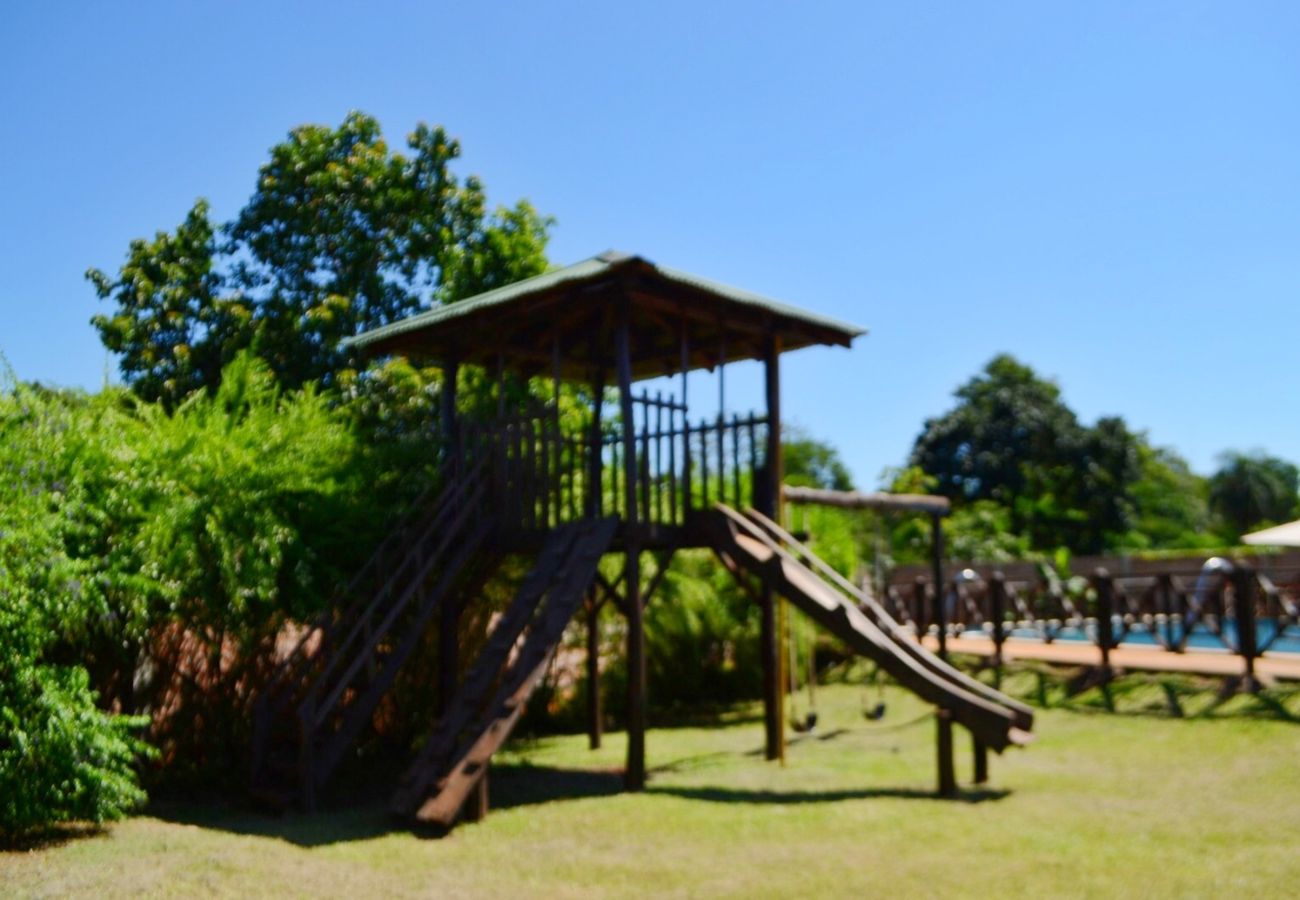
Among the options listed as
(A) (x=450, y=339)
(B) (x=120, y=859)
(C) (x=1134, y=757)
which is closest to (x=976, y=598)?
(C) (x=1134, y=757)

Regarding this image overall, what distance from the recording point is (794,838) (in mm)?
7914

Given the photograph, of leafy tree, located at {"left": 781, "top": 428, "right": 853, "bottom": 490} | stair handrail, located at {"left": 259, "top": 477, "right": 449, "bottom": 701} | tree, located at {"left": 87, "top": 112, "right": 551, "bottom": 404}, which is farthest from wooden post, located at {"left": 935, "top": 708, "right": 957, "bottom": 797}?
leafy tree, located at {"left": 781, "top": 428, "right": 853, "bottom": 490}

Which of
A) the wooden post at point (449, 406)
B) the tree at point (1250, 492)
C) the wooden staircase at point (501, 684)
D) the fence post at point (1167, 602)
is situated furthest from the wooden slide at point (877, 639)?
the tree at point (1250, 492)

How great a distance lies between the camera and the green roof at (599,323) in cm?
1068

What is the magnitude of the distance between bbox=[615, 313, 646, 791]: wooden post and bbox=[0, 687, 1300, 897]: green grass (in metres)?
0.45

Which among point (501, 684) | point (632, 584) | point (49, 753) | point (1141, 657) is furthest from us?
point (1141, 657)

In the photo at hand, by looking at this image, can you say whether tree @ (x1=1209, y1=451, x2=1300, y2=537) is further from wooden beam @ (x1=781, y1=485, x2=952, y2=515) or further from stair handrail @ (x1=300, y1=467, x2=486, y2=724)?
→ stair handrail @ (x1=300, y1=467, x2=486, y2=724)

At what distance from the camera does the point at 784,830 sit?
8.18 meters

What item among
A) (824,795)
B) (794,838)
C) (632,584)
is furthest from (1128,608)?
(794,838)

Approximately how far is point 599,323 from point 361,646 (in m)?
4.46

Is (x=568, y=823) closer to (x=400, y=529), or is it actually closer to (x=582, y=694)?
(x=400, y=529)

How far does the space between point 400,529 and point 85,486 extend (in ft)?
9.97

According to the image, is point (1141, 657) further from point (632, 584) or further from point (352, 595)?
point (352, 595)

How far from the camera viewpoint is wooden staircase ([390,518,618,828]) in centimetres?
841
